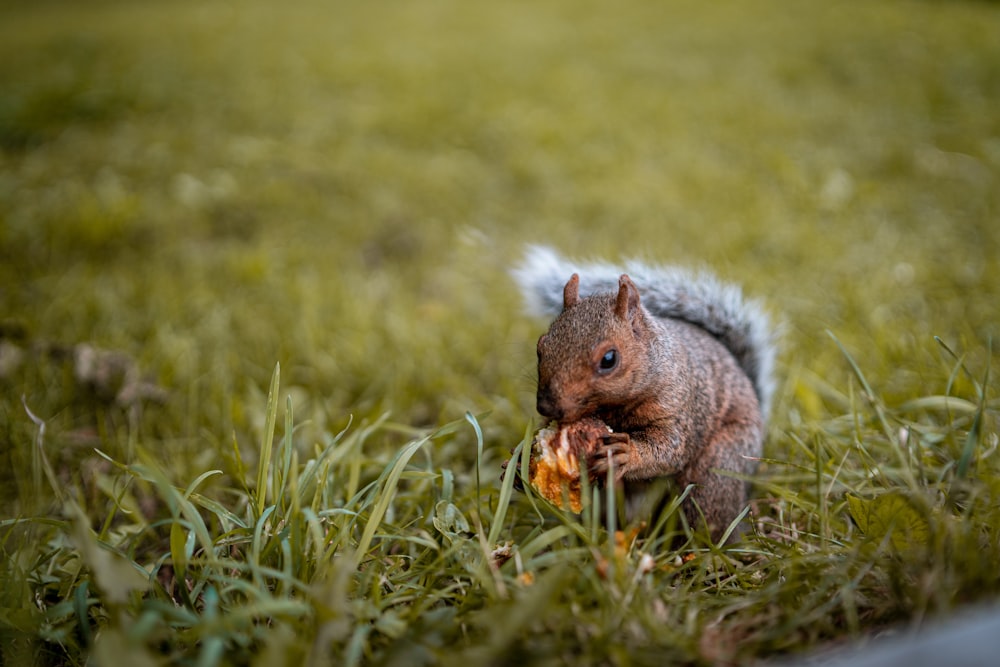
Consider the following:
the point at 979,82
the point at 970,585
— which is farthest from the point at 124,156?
the point at 979,82

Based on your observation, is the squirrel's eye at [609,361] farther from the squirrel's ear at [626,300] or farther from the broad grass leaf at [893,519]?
the broad grass leaf at [893,519]

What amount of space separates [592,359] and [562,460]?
0.23m

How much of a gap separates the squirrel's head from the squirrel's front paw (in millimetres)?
85

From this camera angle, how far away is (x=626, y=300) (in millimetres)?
1551

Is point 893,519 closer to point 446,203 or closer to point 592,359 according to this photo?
point 592,359

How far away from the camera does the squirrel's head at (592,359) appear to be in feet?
4.91

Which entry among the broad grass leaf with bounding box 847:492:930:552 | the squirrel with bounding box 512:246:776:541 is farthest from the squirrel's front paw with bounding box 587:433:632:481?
the broad grass leaf with bounding box 847:492:930:552

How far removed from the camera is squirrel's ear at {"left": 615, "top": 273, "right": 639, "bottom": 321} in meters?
1.55

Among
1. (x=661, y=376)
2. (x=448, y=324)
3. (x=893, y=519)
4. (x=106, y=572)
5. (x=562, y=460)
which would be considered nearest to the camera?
(x=106, y=572)

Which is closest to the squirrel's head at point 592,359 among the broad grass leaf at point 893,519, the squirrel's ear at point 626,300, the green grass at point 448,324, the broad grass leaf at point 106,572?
the squirrel's ear at point 626,300

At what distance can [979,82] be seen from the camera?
5.48 m

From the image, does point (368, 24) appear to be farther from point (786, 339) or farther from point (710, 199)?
point (786, 339)

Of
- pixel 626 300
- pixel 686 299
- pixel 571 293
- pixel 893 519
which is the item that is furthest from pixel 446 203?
pixel 893 519

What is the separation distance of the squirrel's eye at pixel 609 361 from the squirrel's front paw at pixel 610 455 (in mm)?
146
